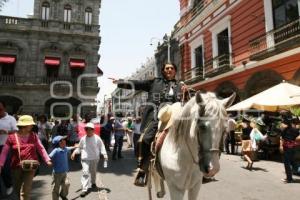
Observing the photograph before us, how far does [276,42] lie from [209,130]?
11.6 metres

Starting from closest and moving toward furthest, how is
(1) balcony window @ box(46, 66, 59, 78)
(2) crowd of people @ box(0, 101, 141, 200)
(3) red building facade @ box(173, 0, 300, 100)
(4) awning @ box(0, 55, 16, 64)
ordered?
(2) crowd of people @ box(0, 101, 141, 200) → (3) red building facade @ box(173, 0, 300, 100) → (4) awning @ box(0, 55, 16, 64) → (1) balcony window @ box(46, 66, 59, 78)

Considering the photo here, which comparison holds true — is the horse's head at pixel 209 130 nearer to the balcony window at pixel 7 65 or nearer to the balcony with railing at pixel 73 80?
the balcony with railing at pixel 73 80

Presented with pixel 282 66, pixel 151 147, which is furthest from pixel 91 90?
pixel 151 147

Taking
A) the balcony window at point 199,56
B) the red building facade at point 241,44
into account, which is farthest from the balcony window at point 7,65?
the balcony window at point 199,56

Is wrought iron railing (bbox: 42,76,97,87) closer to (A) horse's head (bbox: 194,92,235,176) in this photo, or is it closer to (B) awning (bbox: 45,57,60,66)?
(B) awning (bbox: 45,57,60,66)

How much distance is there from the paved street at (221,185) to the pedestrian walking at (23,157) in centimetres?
145

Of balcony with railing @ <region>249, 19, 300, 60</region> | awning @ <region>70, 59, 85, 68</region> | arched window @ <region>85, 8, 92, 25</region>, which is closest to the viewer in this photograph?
balcony with railing @ <region>249, 19, 300, 60</region>

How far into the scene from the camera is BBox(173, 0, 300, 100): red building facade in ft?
40.4

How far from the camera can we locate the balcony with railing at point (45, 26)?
83.4 ft

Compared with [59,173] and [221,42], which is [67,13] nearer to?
[221,42]

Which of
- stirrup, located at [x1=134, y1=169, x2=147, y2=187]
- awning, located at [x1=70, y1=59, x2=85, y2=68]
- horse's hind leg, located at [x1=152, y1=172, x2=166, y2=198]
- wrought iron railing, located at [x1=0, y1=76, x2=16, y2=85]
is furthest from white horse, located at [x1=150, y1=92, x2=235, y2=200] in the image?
wrought iron railing, located at [x1=0, y1=76, x2=16, y2=85]

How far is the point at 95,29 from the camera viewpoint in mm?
27469

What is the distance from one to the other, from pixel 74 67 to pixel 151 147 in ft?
77.8

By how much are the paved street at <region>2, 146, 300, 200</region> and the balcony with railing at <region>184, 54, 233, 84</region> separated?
24.3 feet
